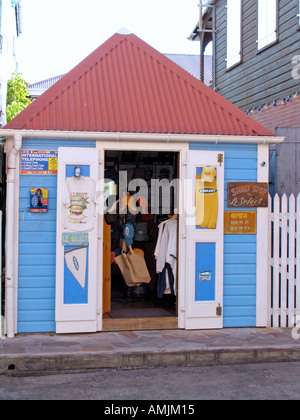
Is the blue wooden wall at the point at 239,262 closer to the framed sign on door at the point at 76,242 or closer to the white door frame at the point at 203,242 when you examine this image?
the white door frame at the point at 203,242

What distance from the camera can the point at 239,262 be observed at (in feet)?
23.1

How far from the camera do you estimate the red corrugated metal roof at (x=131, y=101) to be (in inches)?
265

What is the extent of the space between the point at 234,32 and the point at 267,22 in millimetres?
1948

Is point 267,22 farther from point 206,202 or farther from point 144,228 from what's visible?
point 206,202

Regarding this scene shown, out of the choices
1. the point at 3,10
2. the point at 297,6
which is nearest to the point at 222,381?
the point at 297,6

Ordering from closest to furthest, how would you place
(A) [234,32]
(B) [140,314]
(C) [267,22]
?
(B) [140,314], (C) [267,22], (A) [234,32]

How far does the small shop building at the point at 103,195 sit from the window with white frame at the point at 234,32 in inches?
228

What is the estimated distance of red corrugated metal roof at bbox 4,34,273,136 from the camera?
673 cm

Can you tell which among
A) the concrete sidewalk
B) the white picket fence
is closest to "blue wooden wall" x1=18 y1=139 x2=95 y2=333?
the concrete sidewalk

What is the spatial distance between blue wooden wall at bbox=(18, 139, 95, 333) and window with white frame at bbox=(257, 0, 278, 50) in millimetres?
6176

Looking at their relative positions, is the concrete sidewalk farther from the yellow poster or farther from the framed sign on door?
the yellow poster

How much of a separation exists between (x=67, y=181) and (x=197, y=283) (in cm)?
217

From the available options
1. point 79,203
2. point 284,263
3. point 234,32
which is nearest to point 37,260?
point 79,203

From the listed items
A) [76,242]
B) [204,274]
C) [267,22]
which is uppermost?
[267,22]
